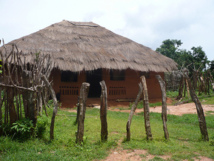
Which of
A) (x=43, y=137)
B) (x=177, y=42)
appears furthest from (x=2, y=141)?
(x=177, y=42)

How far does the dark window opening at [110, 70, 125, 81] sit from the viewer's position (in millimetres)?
10994

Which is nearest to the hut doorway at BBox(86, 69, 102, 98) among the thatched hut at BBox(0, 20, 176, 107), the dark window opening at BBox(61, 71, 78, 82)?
the thatched hut at BBox(0, 20, 176, 107)

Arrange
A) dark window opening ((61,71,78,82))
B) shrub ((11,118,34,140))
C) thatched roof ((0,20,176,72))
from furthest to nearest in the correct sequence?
dark window opening ((61,71,78,82)) < thatched roof ((0,20,176,72)) < shrub ((11,118,34,140))

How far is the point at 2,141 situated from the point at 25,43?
25.3ft

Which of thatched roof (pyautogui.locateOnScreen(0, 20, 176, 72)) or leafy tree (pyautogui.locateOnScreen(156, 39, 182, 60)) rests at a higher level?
leafy tree (pyautogui.locateOnScreen(156, 39, 182, 60))

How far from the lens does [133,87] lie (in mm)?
11242

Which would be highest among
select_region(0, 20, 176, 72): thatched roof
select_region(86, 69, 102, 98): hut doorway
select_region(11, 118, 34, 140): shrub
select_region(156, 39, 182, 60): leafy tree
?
select_region(156, 39, 182, 60): leafy tree

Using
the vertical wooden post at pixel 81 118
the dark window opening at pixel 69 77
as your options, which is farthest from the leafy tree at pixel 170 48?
the vertical wooden post at pixel 81 118

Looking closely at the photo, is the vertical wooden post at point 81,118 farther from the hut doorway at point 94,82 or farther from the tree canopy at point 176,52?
the tree canopy at point 176,52

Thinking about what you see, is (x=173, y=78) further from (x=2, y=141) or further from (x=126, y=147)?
(x=2, y=141)

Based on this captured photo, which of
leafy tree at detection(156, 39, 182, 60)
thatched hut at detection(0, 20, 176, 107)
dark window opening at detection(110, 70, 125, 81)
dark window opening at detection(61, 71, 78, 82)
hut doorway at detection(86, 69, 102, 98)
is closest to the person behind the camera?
thatched hut at detection(0, 20, 176, 107)

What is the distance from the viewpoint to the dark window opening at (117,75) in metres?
11.0

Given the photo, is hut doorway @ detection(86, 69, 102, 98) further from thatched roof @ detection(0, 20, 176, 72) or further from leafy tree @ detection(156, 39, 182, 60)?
leafy tree @ detection(156, 39, 182, 60)

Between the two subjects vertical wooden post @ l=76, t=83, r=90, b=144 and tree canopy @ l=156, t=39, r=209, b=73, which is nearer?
vertical wooden post @ l=76, t=83, r=90, b=144
